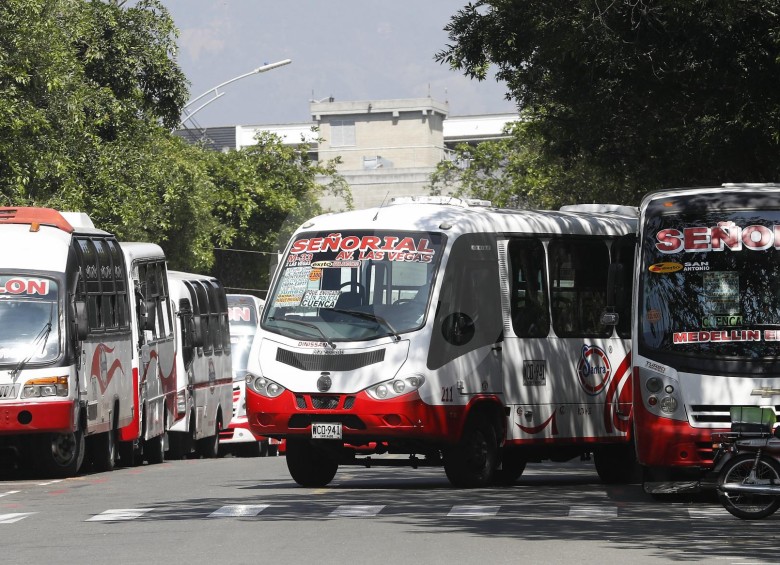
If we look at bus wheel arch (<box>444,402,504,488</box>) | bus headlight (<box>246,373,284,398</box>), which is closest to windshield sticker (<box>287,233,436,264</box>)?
bus headlight (<box>246,373,284,398</box>)

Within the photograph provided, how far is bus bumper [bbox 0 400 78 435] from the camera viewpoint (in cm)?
2094

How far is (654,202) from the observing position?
1722 cm

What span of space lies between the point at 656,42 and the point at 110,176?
1821 centimetres

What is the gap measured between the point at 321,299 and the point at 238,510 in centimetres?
364

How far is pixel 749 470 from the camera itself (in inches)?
558

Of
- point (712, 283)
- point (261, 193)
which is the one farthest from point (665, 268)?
point (261, 193)

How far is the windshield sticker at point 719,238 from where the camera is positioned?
54.9 feet

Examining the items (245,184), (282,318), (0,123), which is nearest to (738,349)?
(282,318)

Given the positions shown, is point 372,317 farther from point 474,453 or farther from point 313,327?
point 474,453

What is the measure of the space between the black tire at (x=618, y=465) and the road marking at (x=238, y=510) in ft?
20.5

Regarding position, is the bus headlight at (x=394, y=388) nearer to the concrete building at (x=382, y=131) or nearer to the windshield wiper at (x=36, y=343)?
the windshield wiper at (x=36, y=343)

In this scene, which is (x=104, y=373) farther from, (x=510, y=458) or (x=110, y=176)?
(x=110, y=176)

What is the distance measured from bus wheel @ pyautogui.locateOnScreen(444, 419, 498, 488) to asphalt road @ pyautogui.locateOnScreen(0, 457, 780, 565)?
21 cm

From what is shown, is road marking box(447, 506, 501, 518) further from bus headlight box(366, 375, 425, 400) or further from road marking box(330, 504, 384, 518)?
bus headlight box(366, 375, 425, 400)
